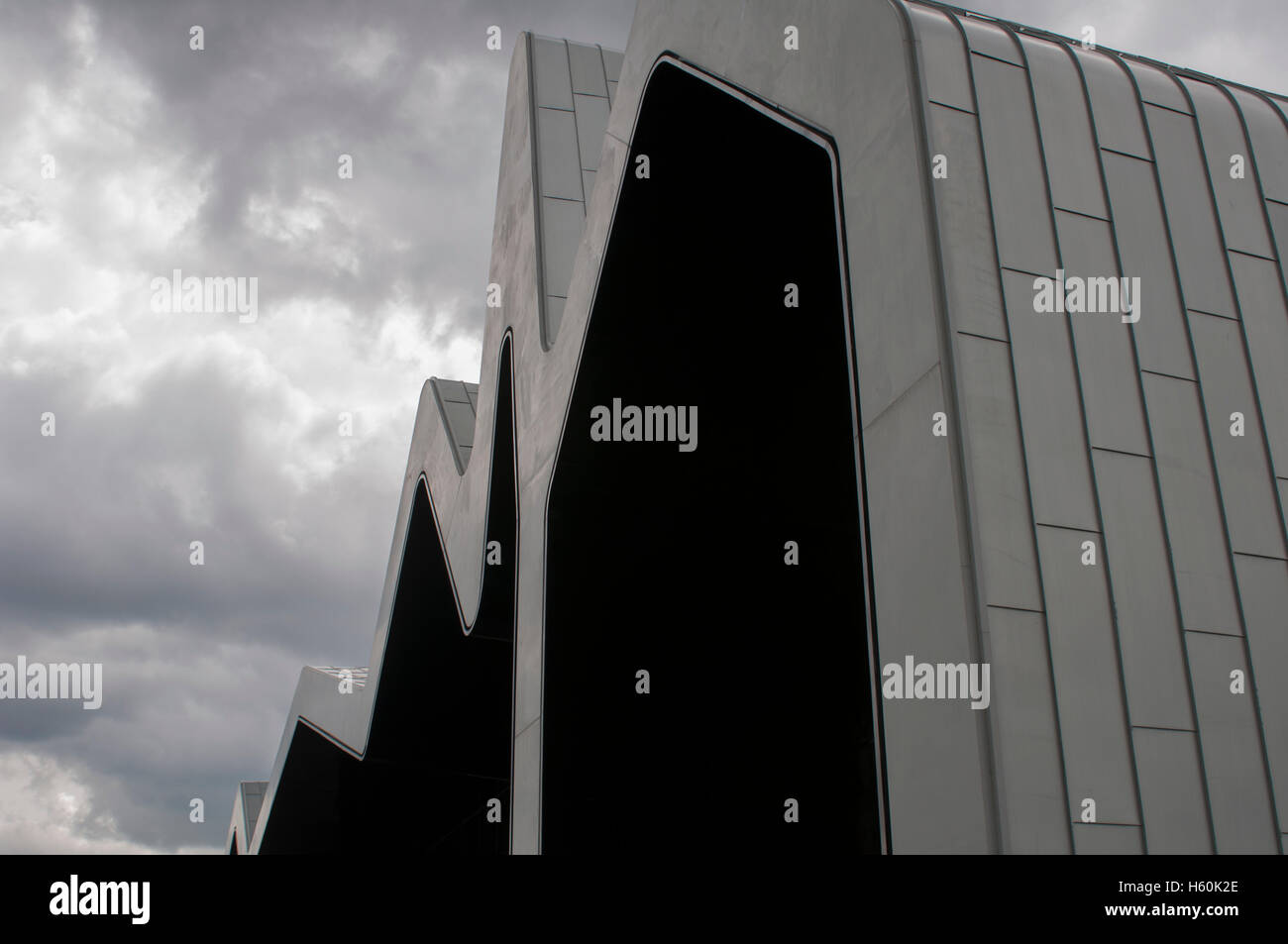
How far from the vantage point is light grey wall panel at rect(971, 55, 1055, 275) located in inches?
198

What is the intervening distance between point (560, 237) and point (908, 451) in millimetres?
9277

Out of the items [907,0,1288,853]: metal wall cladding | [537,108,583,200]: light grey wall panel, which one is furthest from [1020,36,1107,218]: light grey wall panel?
[537,108,583,200]: light grey wall panel

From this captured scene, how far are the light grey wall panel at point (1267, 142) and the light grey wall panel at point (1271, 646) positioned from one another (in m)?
2.37

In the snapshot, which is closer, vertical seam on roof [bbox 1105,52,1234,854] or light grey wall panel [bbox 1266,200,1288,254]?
vertical seam on roof [bbox 1105,52,1234,854]

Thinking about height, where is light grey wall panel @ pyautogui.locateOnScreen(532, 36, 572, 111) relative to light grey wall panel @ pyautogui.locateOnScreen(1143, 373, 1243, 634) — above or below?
above

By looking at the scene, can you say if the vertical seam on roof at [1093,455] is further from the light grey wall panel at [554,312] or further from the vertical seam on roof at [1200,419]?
the light grey wall panel at [554,312]

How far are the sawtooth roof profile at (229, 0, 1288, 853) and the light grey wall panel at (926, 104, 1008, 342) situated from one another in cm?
2

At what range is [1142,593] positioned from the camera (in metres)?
4.65

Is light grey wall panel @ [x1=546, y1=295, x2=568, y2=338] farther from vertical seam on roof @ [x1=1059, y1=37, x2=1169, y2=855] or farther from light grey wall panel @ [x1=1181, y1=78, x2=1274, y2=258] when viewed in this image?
light grey wall panel @ [x1=1181, y1=78, x2=1274, y2=258]

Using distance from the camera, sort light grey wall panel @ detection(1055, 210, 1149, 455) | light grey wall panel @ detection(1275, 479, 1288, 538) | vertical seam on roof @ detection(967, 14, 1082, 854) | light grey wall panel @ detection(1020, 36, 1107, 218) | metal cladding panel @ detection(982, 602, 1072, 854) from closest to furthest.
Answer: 1. metal cladding panel @ detection(982, 602, 1072, 854)
2. vertical seam on roof @ detection(967, 14, 1082, 854)
3. light grey wall panel @ detection(1055, 210, 1149, 455)
4. light grey wall panel @ detection(1275, 479, 1288, 538)
5. light grey wall panel @ detection(1020, 36, 1107, 218)

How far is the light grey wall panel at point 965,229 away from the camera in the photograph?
4.72 meters

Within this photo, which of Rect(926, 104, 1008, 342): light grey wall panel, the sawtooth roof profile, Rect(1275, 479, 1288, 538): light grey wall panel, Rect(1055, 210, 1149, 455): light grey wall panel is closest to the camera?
the sawtooth roof profile

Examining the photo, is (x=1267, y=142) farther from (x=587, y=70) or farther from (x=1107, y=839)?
(x=587, y=70)

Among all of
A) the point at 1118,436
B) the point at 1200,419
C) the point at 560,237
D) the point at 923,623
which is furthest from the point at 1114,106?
the point at 560,237
